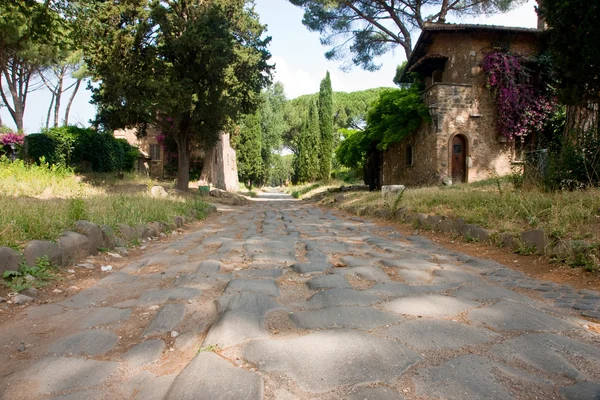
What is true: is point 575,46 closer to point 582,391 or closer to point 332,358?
point 582,391

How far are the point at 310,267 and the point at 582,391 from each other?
6.64ft

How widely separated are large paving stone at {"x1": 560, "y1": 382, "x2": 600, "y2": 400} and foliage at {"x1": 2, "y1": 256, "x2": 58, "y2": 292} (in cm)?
309

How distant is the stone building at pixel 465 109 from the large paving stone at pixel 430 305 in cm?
1086

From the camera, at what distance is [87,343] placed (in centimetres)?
172

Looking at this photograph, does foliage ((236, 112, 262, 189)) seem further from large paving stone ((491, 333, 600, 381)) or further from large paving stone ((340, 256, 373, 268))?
large paving stone ((491, 333, 600, 381))

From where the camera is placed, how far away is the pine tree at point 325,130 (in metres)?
28.7

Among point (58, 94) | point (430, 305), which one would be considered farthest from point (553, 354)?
point (58, 94)

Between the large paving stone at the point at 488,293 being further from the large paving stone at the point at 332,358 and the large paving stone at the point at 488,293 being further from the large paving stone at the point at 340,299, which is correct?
the large paving stone at the point at 332,358

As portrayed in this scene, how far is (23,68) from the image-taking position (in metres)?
20.7

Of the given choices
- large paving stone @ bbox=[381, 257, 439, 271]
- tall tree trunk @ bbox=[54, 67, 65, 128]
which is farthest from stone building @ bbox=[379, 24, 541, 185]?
tall tree trunk @ bbox=[54, 67, 65, 128]

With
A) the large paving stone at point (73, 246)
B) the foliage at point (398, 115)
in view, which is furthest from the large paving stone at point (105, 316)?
the foliage at point (398, 115)

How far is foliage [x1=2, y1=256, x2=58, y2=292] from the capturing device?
2.45m

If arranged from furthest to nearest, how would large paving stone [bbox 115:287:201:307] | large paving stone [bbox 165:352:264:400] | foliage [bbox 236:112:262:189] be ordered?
1. foliage [bbox 236:112:262:189]
2. large paving stone [bbox 115:287:201:307]
3. large paving stone [bbox 165:352:264:400]

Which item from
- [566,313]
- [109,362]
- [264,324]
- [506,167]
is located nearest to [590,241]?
[566,313]
